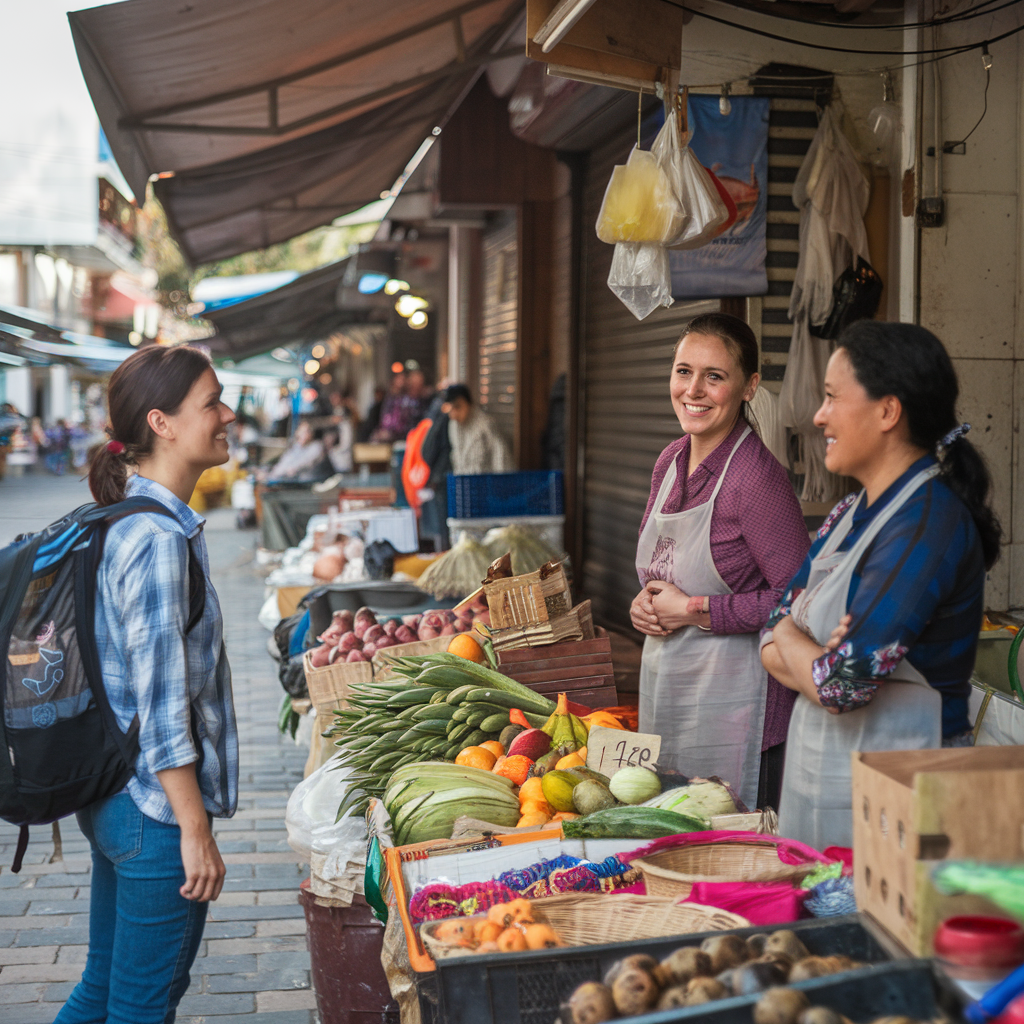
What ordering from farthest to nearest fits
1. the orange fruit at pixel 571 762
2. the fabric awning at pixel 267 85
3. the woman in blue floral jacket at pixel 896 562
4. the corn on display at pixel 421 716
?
the fabric awning at pixel 267 85
the corn on display at pixel 421 716
the orange fruit at pixel 571 762
the woman in blue floral jacket at pixel 896 562

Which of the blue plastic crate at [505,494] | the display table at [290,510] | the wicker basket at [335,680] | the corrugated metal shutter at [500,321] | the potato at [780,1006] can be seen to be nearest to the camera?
the potato at [780,1006]

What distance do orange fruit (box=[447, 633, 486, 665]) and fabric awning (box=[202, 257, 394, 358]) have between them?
38.6 ft

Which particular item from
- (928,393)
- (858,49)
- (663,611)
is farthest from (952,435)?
(858,49)

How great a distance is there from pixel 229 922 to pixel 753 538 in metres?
2.77

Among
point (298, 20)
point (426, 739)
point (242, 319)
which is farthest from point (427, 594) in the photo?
point (242, 319)

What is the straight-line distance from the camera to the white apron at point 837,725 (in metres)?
2.11

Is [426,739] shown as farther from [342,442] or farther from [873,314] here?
[342,442]

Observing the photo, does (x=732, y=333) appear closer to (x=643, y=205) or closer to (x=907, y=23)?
(x=643, y=205)

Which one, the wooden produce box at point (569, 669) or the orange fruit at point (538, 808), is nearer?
the orange fruit at point (538, 808)

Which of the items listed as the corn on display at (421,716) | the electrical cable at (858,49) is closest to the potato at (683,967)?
the corn on display at (421,716)

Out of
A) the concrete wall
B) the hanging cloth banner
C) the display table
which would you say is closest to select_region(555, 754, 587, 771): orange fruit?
the concrete wall

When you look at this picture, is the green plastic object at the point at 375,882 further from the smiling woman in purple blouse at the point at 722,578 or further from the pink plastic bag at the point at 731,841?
the smiling woman in purple blouse at the point at 722,578

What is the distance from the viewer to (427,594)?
19.8ft

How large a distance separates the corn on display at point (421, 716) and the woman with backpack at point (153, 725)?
81 cm
